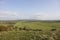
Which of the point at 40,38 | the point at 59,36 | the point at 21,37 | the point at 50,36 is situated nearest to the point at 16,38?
the point at 21,37

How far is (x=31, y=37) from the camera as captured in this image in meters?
19.3

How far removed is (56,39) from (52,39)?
1.03 meters

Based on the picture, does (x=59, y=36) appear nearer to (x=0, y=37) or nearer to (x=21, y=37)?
(x=21, y=37)

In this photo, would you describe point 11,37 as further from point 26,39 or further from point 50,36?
point 50,36

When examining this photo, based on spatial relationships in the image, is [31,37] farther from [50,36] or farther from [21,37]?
[50,36]

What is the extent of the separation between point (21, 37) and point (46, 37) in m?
3.76

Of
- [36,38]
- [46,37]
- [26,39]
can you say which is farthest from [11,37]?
[46,37]

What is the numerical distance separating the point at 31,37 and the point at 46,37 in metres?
2.27

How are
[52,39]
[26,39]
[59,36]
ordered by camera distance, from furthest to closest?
[59,36] → [52,39] → [26,39]

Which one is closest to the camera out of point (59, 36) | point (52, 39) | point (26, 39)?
point (26, 39)

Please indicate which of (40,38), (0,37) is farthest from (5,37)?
(40,38)

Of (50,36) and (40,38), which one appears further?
(50,36)

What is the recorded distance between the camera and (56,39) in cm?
2056

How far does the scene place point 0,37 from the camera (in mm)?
18953
